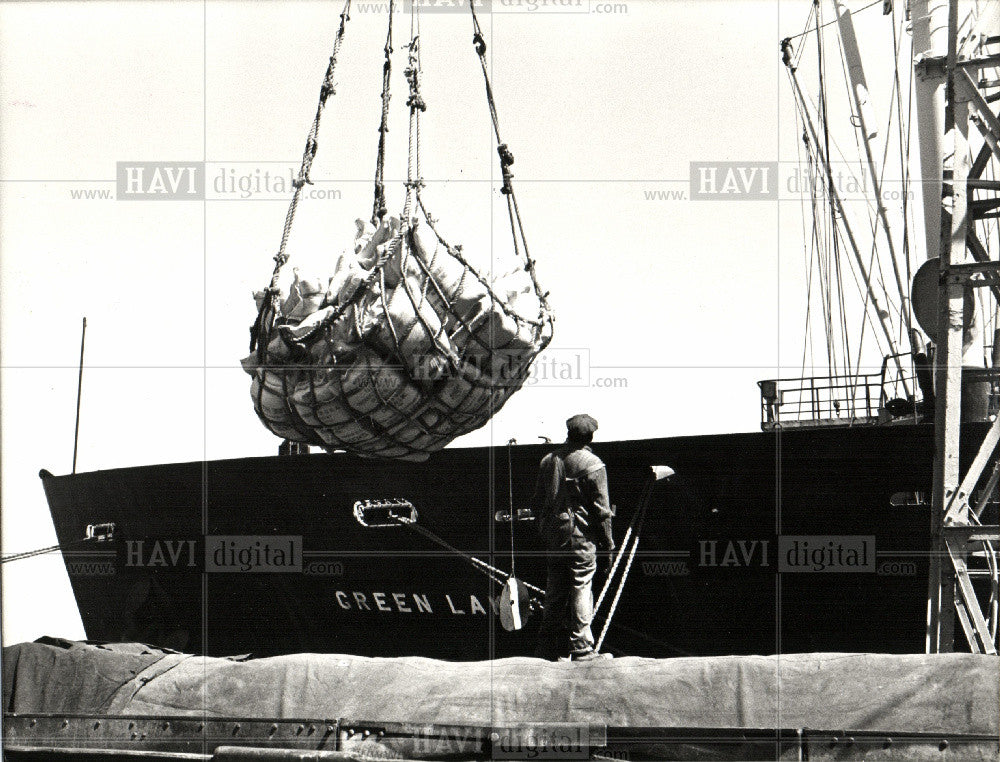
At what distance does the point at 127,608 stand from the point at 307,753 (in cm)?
1026

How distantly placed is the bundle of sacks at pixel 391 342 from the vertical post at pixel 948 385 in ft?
8.77

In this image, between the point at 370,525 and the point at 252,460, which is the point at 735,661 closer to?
the point at 370,525

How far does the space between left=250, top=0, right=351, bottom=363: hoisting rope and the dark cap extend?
7.09ft

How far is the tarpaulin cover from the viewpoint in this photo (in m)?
4.77

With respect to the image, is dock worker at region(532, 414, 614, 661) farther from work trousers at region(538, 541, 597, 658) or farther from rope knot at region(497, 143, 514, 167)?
rope knot at region(497, 143, 514, 167)

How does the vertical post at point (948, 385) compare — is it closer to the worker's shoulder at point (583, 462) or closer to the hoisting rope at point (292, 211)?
the worker's shoulder at point (583, 462)

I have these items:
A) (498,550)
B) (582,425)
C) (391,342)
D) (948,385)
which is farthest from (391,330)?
(498,550)

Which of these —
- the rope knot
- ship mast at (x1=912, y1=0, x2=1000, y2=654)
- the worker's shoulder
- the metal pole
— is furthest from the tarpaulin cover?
the metal pole

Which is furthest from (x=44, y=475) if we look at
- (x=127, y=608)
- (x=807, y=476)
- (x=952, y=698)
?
(x=952, y=698)

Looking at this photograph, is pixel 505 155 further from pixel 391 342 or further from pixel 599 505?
pixel 599 505

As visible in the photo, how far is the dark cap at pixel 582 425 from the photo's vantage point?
22.1 ft

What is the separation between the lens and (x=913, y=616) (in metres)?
11.0

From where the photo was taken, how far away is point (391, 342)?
7.22m

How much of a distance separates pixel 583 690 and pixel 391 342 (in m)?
2.85
